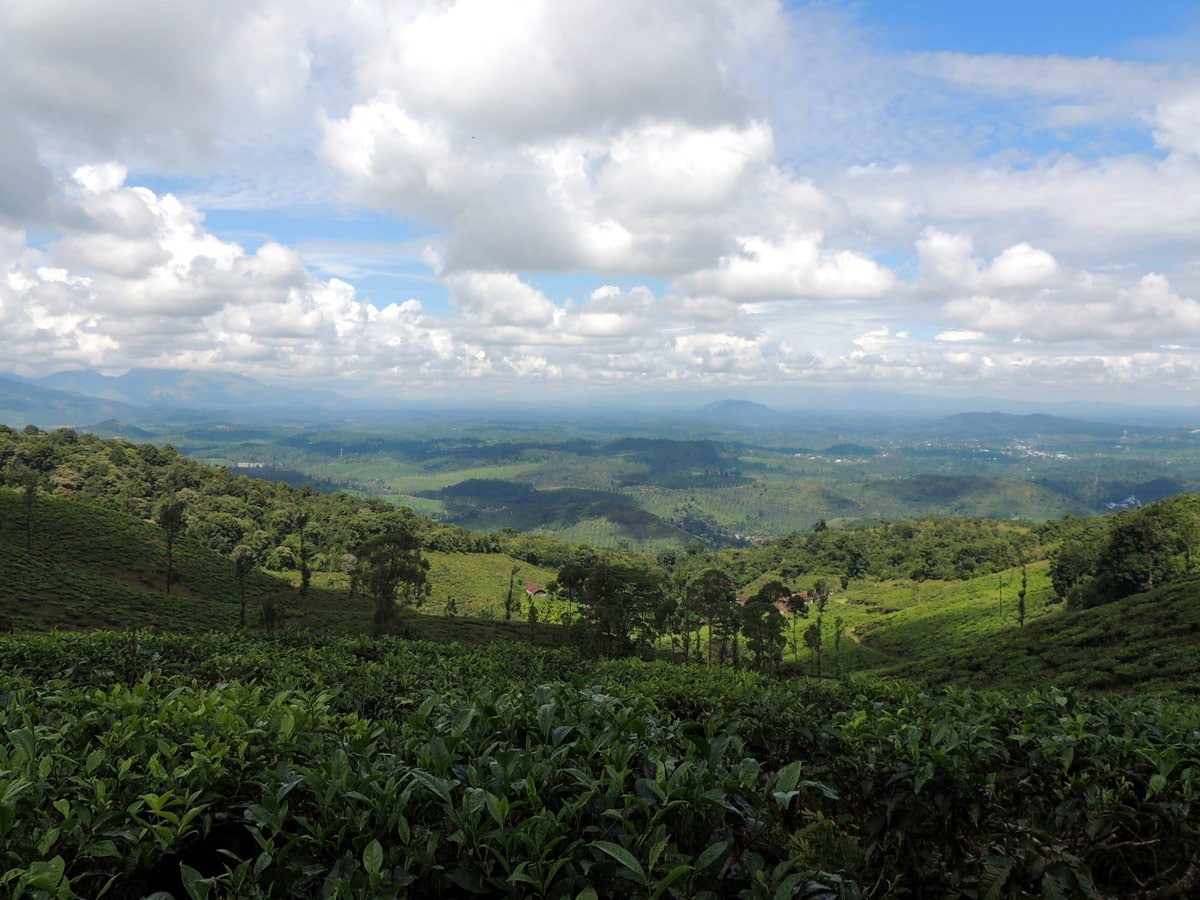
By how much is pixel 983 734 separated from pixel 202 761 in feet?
15.0

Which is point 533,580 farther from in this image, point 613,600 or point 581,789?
point 581,789

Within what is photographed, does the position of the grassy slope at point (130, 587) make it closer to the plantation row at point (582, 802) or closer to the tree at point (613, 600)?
the tree at point (613, 600)

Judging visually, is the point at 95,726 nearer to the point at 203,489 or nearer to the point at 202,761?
the point at 202,761

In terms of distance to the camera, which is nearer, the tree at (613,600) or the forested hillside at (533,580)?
the forested hillside at (533,580)

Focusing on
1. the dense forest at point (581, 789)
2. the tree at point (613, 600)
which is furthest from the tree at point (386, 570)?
the dense forest at point (581, 789)

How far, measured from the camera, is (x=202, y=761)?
305cm

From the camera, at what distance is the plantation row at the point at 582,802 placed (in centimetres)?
234

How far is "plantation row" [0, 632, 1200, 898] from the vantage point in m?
2.34

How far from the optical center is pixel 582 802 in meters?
2.53

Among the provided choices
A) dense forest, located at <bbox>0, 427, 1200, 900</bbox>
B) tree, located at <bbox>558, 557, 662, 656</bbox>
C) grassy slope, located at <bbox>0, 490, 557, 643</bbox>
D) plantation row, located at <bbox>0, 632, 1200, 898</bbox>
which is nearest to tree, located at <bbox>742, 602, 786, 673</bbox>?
tree, located at <bbox>558, 557, 662, 656</bbox>

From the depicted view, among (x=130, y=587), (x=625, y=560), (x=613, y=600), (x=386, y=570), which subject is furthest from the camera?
(x=625, y=560)

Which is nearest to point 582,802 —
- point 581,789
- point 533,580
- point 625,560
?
point 581,789

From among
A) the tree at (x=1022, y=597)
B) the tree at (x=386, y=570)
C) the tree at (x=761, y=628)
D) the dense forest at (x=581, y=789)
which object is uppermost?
the dense forest at (x=581, y=789)

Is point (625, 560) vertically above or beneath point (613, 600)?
beneath
